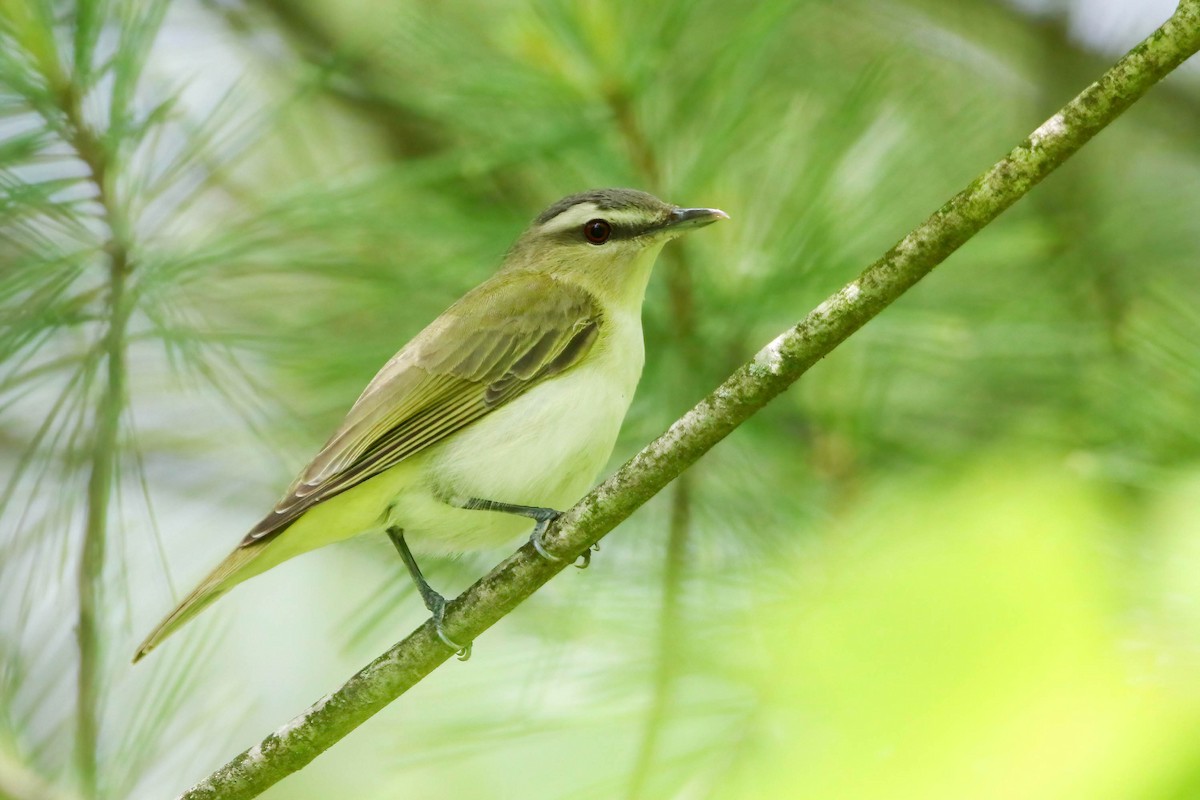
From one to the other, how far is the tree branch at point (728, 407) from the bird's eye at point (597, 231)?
1043 mm

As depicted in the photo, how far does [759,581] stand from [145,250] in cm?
139

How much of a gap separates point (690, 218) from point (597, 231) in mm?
422

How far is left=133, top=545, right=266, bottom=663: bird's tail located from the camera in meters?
2.39

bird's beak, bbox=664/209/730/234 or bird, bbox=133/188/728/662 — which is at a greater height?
bird's beak, bbox=664/209/730/234

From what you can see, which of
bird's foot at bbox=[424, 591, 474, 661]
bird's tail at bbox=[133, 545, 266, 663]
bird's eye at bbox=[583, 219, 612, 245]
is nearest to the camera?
bird's foot at bbox=[424, 591, 474, 661]

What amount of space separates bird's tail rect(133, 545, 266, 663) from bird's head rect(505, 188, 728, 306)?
3.35 feet

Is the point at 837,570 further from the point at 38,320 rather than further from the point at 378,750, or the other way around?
the point at 38,320

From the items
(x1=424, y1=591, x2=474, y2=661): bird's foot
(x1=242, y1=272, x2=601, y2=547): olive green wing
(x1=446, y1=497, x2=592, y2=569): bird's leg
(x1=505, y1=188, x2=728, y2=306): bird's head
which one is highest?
(x1=505, y1=188, x2=728, y2=306): bird's head

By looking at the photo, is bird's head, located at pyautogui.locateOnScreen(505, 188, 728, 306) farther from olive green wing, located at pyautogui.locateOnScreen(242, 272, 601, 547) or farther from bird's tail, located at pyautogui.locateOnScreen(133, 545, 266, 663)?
bird's tail, located at pyautogui.locateOnScreen(133, 545, 266, 663)

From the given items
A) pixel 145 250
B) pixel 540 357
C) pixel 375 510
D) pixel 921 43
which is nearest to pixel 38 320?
pixel 145 250

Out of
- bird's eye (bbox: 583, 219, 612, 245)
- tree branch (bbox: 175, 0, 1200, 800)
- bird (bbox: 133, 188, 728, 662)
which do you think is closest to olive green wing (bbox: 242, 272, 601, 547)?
bird (bbox: 133, 188, 728, 662)

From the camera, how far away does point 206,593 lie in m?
2.42

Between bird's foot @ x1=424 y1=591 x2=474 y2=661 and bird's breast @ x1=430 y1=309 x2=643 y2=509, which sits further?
bird's breast @ x1=430 y1=309 x2=643 y2=509

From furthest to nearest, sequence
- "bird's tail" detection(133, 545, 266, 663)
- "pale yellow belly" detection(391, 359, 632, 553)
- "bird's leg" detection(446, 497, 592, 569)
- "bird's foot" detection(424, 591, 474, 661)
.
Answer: "pale yellow belly" detection(391, 359, 632, 553) → "bird's leg" detection(446, 497, 592, 569) → "bird's tail" detection(133, 545, 266, 663) → "bird's foot" detection(424, 591, 474, 661)
